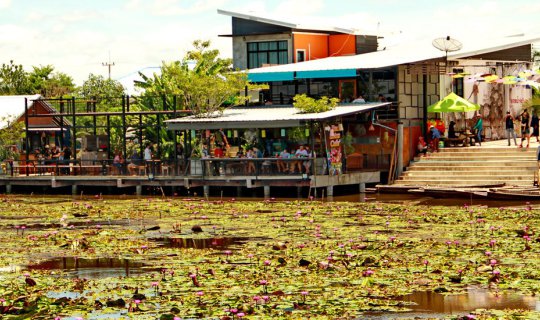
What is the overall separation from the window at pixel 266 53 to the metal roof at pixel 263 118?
7.00 m

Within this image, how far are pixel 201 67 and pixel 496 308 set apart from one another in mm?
36647

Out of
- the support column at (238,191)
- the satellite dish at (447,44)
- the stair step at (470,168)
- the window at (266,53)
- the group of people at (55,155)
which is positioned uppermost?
the window at (266,53)

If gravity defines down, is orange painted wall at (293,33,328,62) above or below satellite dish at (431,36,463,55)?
above

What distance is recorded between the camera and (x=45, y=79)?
88562 millimetres

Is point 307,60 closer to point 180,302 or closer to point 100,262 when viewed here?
point 100,262

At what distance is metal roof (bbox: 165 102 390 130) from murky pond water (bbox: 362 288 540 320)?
23331 millimetres

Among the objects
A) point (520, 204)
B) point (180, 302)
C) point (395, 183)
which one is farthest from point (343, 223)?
point (395, 183)

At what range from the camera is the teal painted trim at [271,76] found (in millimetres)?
46344

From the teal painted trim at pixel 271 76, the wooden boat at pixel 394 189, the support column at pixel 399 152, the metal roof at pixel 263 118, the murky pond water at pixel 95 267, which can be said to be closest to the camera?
the murky pond water at pixel 95 267

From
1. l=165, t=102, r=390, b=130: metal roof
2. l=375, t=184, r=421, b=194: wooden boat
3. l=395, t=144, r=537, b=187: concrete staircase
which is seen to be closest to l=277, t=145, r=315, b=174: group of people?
l=165, t=102, r=390, b=130: metal roof

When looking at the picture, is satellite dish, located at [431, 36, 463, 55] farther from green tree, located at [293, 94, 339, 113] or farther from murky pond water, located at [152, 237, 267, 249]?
murky pond water, located at [152, 237, 267, 249]

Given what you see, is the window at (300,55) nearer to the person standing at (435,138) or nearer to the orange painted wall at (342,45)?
the orange painted wall at (342,45)

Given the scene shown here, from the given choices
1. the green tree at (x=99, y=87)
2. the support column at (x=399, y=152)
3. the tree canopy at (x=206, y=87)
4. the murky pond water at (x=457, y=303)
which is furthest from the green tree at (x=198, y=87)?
the green tree at (x=99, y=87)

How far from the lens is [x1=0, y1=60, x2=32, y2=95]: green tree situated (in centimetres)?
8194
